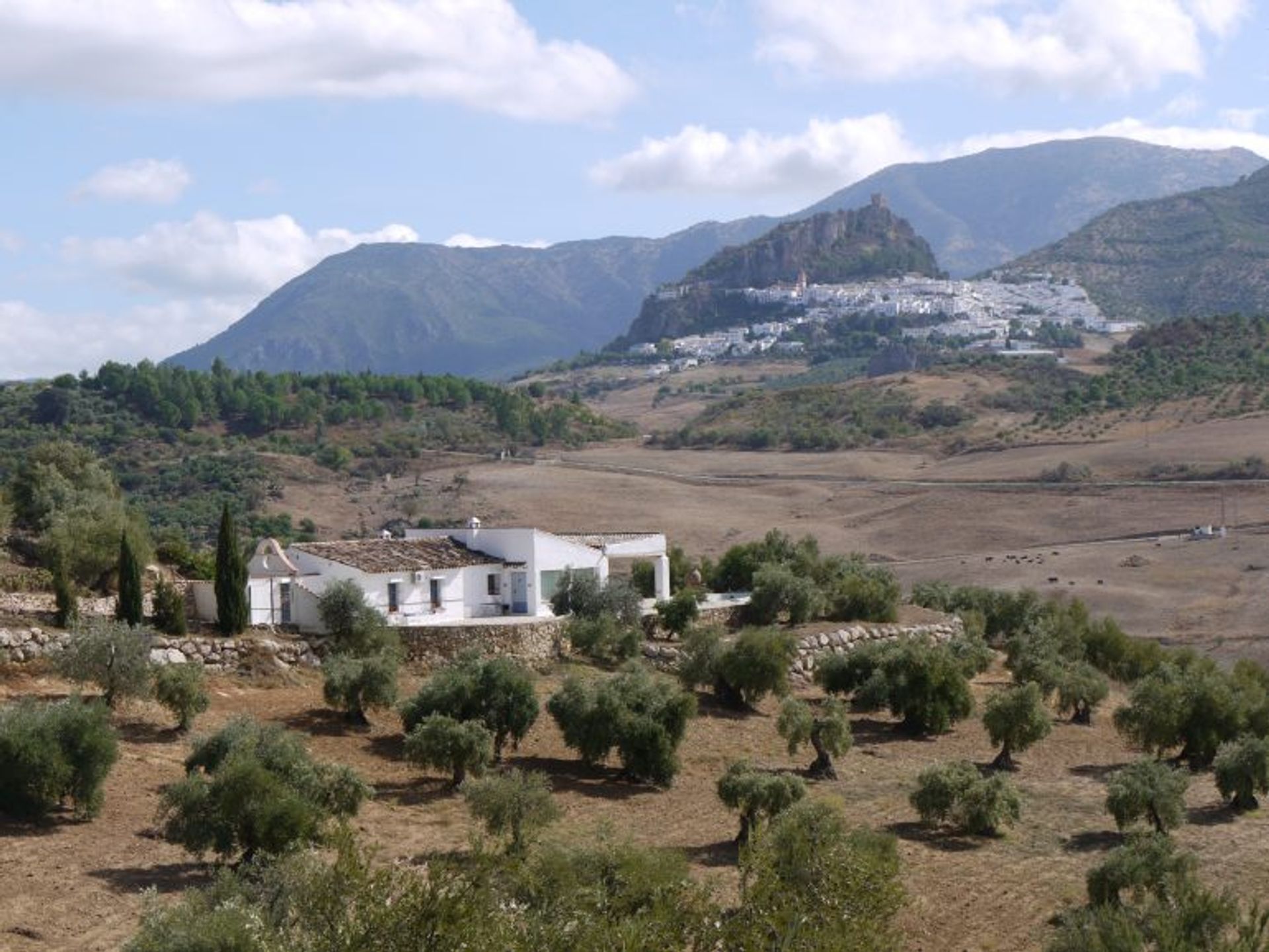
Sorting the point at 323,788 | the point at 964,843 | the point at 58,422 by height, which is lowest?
the point at 964,843

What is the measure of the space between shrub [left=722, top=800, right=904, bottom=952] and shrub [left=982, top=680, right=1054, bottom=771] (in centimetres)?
1086

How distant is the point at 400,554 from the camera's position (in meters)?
36.5

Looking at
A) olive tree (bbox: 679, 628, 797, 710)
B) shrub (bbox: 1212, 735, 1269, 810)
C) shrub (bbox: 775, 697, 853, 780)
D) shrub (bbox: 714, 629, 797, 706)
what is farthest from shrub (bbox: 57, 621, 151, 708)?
shrub (bbox: 1212, 735, 1269, 810)

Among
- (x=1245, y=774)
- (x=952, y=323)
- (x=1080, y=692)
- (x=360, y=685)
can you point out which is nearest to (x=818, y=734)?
(x=1245, y=774)

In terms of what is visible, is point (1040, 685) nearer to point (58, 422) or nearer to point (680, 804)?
point (680, 804)

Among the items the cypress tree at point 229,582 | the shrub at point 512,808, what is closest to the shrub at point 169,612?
the cypress tree at point 229,582

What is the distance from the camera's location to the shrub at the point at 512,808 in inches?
847

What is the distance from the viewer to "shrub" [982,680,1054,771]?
30578mm

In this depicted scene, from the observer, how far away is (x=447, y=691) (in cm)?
2719

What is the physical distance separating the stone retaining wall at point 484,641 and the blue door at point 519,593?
2.60m

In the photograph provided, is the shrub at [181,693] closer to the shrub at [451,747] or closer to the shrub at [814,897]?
the shrub at [451,747]

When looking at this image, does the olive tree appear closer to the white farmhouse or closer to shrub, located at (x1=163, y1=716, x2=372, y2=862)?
the white farmhouse

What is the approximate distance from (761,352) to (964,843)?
6282 inches

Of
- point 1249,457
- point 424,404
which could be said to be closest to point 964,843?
point 1249,457
